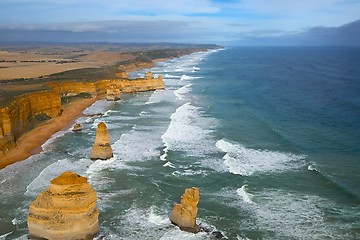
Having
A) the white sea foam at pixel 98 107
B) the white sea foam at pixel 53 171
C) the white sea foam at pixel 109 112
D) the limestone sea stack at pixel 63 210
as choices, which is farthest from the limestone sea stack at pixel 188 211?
the white sea foam at pixel 98 107

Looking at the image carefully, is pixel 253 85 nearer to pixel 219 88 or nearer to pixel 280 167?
pixel 219 88

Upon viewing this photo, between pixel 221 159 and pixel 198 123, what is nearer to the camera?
pixel 221 159

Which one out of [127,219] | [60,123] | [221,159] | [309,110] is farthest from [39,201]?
[309,110]

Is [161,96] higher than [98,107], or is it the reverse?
[161,96]

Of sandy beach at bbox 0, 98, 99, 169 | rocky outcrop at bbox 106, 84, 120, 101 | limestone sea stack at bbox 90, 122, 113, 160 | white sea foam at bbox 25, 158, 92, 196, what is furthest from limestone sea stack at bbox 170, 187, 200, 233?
rocky outcrop at bbox 106, 84, 120, 101

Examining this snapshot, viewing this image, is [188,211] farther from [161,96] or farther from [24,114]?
[161,96]

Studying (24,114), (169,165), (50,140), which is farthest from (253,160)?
(24,114)
